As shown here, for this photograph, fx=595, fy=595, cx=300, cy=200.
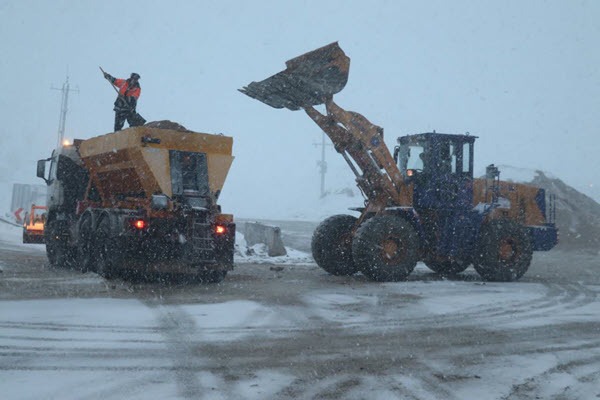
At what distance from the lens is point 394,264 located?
38.6ft

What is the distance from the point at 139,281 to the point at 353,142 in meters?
5.12

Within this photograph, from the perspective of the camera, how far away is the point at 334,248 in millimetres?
13297

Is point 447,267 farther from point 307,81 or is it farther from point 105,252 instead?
point 105,252

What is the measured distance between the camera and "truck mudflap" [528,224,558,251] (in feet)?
45.1

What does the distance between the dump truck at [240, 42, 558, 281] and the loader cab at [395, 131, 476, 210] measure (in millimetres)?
21

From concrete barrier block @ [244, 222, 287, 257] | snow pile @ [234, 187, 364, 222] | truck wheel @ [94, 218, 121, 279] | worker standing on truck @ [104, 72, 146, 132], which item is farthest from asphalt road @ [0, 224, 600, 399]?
snow pile @ [234, 187, 364, 222]

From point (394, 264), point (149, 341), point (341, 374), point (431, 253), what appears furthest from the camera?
point (431, 253)

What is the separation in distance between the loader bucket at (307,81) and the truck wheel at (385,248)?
9.36ft

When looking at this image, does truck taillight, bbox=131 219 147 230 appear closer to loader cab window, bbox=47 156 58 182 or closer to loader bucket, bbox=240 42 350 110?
loader bucket, bbox=240 42 350 110

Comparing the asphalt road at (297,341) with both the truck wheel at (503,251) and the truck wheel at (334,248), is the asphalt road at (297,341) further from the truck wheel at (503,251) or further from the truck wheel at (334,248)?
the truck wheel at (334,248)

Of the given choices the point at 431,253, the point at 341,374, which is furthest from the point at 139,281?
the point at 341,374

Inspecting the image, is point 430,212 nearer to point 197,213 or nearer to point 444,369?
point 197,213

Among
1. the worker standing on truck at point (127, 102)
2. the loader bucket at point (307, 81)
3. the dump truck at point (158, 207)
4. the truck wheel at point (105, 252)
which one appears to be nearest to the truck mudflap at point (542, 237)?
the loader bucket at point (307, 81)

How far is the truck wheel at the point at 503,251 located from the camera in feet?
41.5
